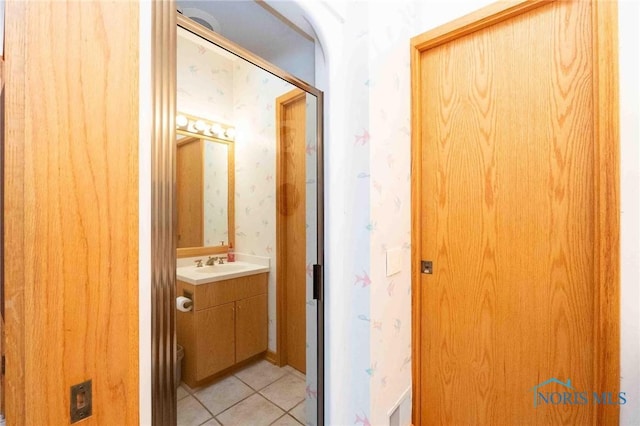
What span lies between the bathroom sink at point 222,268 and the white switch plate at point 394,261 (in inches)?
27.4

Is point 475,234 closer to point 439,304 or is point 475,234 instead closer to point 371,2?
point 439,304

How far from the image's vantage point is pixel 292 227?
4.45 feet

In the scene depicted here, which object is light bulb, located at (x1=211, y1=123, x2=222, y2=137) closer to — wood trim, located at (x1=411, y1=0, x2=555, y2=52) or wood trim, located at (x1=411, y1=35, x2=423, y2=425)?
wood trim, located at (x1=411, y1=35, x2=423, y2=425)

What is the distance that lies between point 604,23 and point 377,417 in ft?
5.52

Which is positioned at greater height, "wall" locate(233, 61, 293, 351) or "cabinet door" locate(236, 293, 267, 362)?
"wall" locate(233, 61, 293, 351)

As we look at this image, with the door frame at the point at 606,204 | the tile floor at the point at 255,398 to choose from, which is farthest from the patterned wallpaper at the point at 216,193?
the door frame at the point at 606,204

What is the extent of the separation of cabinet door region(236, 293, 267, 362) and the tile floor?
2.6 inches

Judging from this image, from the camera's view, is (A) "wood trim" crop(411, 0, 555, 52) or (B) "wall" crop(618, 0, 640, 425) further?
(A) "wood trim" crop(411, 0, 555, 52)

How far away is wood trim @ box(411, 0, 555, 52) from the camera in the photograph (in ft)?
3.82

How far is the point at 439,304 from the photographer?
1410mm

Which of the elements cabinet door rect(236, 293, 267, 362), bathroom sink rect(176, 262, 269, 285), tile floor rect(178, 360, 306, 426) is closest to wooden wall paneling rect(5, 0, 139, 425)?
bathroom sink rect(176, 262, 269, 285)

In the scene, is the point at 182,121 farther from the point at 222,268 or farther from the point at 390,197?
the point at 390,197

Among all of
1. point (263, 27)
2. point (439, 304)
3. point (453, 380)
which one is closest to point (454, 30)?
point (263, 27)

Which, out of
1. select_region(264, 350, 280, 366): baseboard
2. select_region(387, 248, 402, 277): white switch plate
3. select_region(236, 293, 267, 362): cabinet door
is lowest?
select_region(264, 350, 280, 366): baseboard
